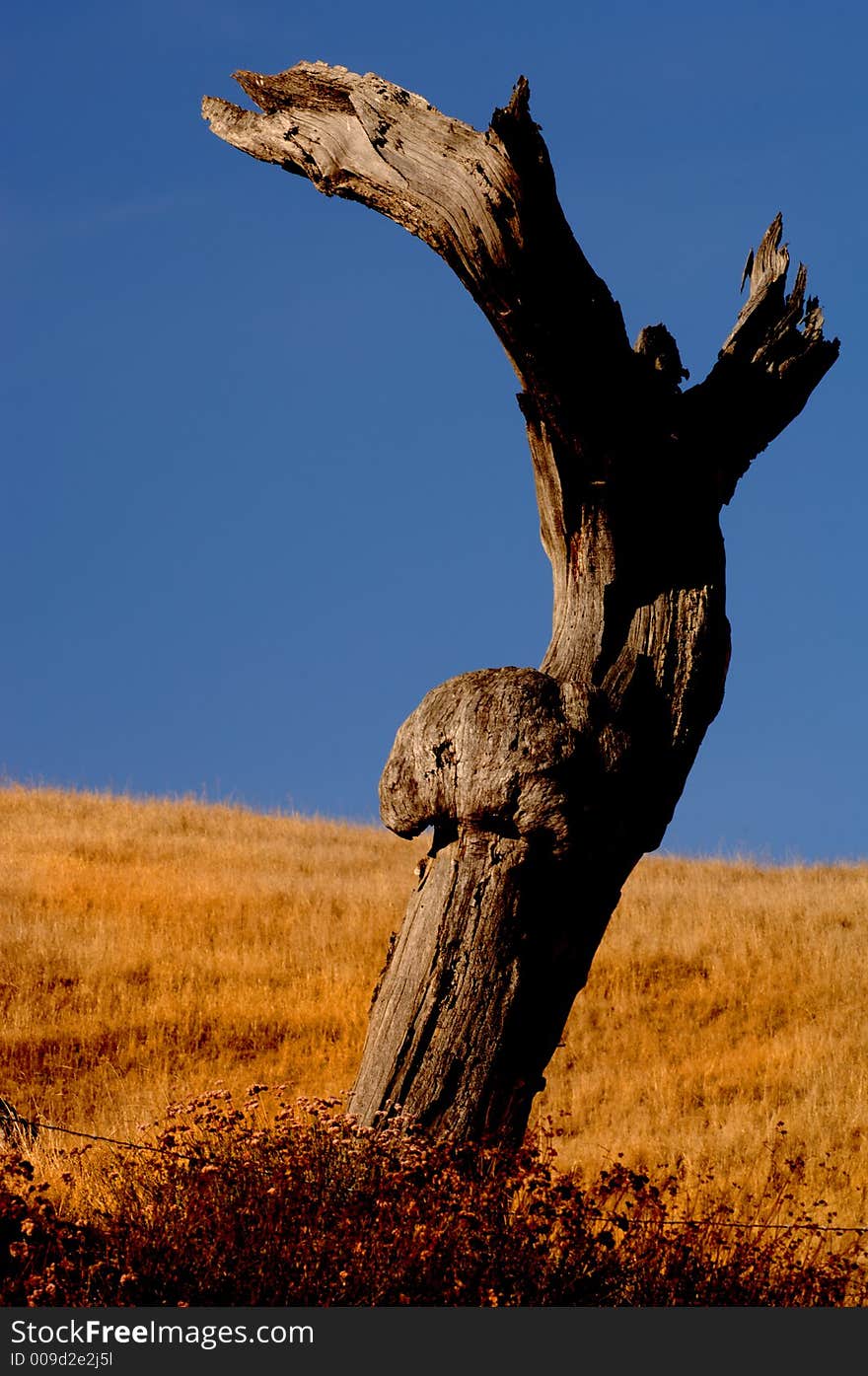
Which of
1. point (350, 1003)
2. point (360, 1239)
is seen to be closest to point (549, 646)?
point (360, 1239)

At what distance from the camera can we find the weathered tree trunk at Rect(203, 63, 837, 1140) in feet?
22.5

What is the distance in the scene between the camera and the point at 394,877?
20.2m

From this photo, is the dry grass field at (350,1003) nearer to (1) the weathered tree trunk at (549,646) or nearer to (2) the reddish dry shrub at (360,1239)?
(2) the reddish dry shrub at (360,1239)

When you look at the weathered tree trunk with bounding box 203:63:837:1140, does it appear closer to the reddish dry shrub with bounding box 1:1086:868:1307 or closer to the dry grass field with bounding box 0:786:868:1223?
the reddish dry shrub with bounding box 1:1086:868:1307

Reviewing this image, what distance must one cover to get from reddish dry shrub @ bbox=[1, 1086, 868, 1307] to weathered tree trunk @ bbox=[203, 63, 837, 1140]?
0.63 meters

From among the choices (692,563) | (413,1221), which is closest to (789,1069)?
(692,563)

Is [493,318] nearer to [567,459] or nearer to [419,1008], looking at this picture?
[567,459]

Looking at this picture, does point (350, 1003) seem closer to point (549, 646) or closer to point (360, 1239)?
point (549, 646)

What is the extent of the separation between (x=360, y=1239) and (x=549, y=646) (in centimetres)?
344

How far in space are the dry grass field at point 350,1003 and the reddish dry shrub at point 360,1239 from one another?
156 centimetres

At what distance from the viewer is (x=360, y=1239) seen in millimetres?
5754

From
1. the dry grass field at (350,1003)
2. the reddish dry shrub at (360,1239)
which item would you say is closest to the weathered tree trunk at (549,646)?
the reddish dry shrub at (360,1239)
